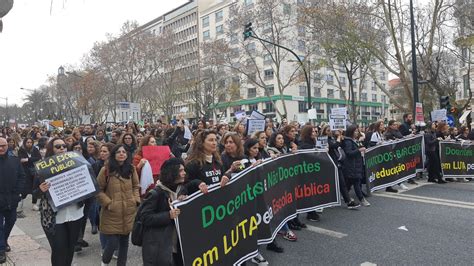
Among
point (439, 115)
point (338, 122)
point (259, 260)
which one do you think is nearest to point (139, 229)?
point (259, 260)

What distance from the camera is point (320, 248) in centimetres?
527

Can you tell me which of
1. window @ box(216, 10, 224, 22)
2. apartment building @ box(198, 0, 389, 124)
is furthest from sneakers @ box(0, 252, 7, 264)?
window @ box(216, 10, 224, 22)

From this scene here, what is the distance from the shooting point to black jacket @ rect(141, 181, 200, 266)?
337cm

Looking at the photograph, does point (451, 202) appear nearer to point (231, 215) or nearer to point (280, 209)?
point (280, 209)

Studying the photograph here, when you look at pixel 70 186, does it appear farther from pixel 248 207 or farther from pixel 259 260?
pixel 259 260

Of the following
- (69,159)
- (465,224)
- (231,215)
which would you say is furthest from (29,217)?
(465,224)

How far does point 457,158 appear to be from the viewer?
33.3 ft

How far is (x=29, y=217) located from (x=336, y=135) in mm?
6325

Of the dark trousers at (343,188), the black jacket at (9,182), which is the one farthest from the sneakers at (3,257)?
the dark trousers at (343,188)

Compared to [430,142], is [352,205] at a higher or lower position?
lower

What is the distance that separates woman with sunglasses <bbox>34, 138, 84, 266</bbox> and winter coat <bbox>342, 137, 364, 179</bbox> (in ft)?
16.5

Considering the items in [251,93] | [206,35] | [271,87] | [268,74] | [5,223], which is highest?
→ [206,35]

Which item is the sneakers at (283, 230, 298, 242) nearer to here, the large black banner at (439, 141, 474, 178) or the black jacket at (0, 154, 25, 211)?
the black jacket at (0, 154, 25, 211)

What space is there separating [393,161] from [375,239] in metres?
3.80
